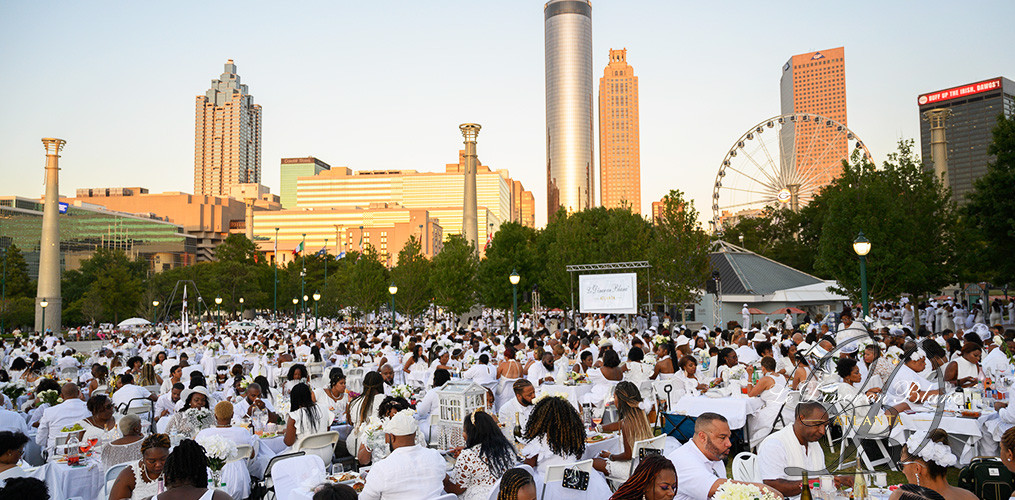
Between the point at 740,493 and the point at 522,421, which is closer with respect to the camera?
the point at 740,493

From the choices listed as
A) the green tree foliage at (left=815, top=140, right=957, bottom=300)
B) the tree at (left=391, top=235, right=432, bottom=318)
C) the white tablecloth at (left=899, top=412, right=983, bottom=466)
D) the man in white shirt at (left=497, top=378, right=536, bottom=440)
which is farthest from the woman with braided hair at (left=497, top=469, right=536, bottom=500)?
the tree at (left=391, top=235, right=432, bottom=318)

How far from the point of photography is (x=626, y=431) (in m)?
6.65

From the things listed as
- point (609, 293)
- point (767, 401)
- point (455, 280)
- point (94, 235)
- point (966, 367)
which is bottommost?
point (767, 401)

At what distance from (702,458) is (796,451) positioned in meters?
0.87

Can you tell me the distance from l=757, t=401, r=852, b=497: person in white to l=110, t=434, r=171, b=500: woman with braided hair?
4.94 m

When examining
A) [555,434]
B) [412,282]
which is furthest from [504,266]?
[555,434]

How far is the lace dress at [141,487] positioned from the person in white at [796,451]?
5111 millimetres

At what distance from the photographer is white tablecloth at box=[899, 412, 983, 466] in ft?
26.9

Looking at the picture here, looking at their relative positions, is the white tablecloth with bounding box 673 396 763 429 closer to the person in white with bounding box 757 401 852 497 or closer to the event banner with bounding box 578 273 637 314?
the person in white with bounding box 757 401 852 497

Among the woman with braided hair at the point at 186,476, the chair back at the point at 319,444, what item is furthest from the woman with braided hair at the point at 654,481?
the chair back at the point at 319,444

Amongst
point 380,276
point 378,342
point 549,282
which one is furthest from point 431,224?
point 378,342

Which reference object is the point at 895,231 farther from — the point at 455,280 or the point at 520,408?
the point at 455,280

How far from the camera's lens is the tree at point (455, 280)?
44.5m

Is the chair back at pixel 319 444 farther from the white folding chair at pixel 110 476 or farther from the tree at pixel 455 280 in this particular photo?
the tree at pixel 455 280
